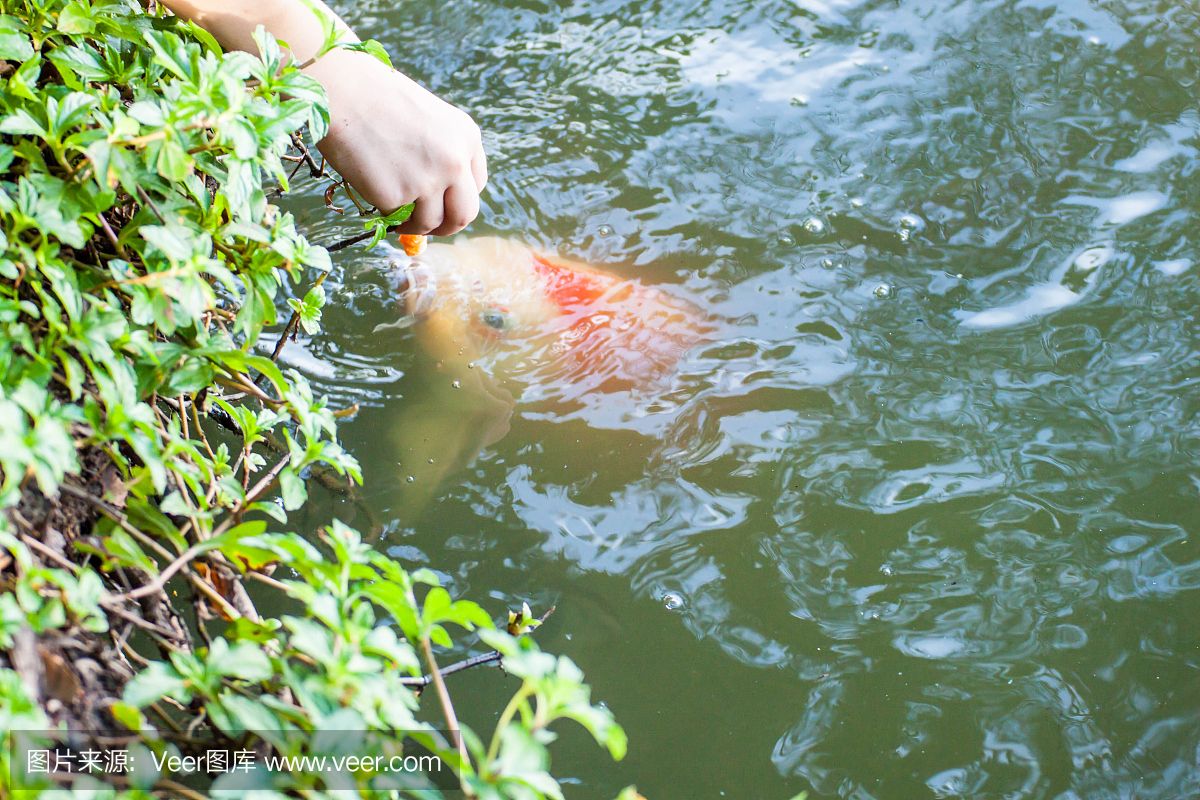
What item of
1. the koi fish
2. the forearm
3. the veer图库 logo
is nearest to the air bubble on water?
the koi fish

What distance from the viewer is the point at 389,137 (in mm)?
1721

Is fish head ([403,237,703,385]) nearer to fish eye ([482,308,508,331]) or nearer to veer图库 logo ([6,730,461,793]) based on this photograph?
fish eye ([482,308,508,331])

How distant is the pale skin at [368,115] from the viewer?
1.70 m

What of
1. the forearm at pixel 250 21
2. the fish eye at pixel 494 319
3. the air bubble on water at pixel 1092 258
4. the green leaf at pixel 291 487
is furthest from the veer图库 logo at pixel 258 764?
the air bubble on water at pixel 1092 258

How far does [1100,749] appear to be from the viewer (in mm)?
1909

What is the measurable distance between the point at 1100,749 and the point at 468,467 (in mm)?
1463

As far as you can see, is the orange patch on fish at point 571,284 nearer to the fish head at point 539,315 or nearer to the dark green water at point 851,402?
the fish head at point 539,315

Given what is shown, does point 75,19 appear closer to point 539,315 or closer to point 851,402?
point 539,315

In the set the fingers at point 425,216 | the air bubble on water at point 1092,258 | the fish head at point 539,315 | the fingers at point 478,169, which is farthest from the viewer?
the air bubble on water at point 1092,258

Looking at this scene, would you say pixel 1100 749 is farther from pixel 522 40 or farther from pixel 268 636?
pixel 522 40

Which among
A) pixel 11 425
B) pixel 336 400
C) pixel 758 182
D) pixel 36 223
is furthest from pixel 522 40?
pixel 11 425

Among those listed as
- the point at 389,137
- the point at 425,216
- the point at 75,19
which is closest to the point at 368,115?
the point at 389,137

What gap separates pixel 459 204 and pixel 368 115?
228mm

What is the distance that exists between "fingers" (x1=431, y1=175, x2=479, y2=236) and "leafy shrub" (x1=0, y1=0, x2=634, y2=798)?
359 mm
